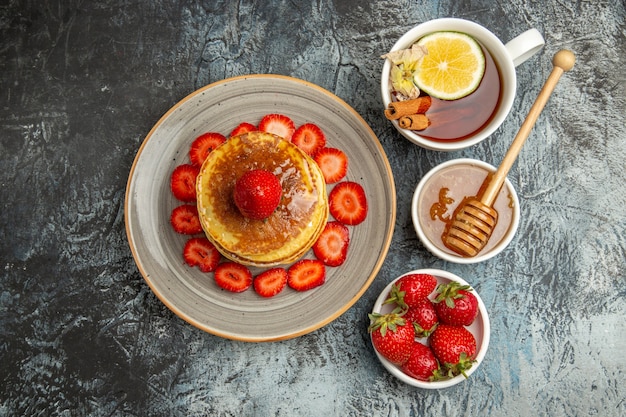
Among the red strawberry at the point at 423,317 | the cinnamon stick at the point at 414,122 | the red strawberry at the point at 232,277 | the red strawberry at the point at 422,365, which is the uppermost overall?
the cinnamon stick at the point at 414,122

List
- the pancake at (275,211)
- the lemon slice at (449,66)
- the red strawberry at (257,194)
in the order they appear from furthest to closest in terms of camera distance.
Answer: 1. the lemon slice at (449,66)
2. the pancake at (275,211)
3. the red strawberry at (257,194)

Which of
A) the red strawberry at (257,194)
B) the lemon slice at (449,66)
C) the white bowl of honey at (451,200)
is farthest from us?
the white bowl of honey at (451,200)

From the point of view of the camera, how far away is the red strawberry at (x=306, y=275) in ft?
7.48

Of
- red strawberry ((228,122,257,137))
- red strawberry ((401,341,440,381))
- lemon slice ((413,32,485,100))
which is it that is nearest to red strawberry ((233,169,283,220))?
red strawberry ((228,122,257,137))

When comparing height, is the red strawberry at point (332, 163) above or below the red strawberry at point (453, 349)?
above

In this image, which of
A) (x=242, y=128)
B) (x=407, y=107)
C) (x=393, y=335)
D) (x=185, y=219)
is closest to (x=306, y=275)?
(x=393, y=335)

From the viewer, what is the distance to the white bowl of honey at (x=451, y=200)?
237 cm

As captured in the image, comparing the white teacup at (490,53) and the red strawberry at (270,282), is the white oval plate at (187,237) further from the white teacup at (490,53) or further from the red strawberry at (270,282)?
the white teacup at (490,53)

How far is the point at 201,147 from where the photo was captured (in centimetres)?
230

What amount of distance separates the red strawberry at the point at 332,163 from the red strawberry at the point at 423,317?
2.04ft

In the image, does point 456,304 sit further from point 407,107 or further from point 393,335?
point 407,107

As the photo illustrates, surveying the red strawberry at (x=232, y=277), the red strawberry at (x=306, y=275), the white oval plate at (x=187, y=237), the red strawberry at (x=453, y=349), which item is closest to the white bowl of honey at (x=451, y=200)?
the white oval plate at (x=187, y=237)

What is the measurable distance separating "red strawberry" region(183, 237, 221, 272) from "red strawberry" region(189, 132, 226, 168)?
0.32 metres

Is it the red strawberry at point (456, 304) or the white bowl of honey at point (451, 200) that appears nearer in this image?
the red strawberry at point (456, 304)
